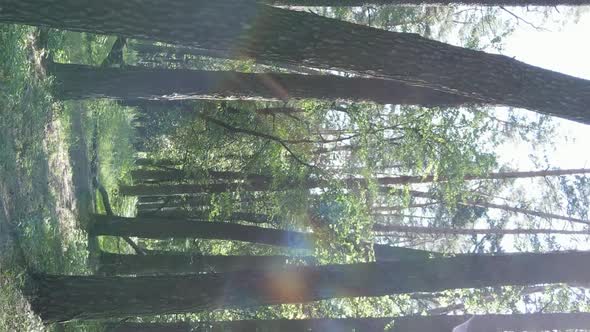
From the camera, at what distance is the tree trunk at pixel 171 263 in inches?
539

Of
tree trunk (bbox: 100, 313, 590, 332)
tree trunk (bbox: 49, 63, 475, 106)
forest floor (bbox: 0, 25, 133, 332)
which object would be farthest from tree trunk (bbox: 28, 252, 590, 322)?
tree trunk (bbox: 49, 63, 475, 106)

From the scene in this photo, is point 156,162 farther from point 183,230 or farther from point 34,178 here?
point 34,178

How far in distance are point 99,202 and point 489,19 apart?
34.5 feet

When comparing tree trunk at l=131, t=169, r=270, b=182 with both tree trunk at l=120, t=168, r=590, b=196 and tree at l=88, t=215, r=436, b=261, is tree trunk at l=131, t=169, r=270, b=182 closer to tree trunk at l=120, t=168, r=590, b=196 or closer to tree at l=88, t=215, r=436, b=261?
tree trunk at l=120, t=168, r=590, b=196

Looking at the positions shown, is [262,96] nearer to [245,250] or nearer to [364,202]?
[364,202]

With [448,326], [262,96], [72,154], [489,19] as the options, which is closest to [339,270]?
[448,326]

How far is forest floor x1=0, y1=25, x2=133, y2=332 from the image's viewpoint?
7133 millimetres

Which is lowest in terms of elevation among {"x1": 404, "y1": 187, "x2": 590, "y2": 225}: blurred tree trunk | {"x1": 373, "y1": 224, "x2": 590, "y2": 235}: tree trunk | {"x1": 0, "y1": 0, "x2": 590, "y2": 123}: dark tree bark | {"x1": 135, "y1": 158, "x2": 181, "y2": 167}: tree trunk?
{"x1": 373, "y1": 224, "x2": 590, "y2": 235}: tree trunk

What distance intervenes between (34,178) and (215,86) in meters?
2.98

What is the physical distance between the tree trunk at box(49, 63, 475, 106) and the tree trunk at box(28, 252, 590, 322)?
2516mm

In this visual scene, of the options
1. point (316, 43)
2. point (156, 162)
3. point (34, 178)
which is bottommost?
point (156, 162)

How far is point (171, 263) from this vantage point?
14141mm

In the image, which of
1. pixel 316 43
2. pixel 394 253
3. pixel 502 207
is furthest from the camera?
pixel 502 207

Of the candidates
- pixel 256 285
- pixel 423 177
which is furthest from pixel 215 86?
pixel 423 177
